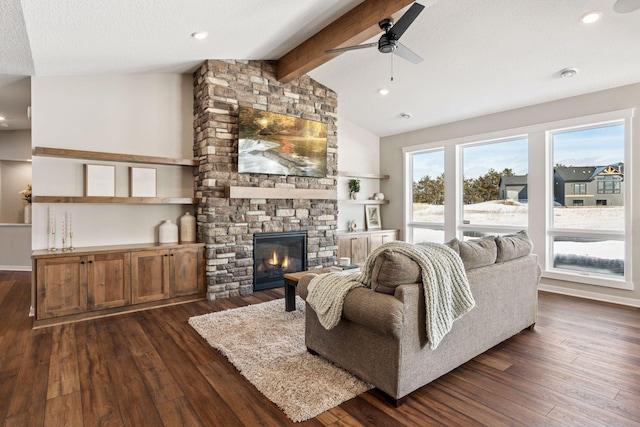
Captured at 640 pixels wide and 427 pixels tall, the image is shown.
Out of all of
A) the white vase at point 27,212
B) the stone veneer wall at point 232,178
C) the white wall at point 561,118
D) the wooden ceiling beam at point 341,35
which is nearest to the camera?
the wooden ceiling beam at point 341,35

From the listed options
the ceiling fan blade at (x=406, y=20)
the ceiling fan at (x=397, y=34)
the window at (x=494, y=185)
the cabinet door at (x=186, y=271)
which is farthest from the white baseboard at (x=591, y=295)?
the cabinet door at (x=186, y=271)

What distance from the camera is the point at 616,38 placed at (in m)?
3.56

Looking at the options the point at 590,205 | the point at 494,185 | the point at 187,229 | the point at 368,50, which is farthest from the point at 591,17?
the point at 187,229

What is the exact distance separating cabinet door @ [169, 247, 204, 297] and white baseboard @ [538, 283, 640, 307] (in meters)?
4.85

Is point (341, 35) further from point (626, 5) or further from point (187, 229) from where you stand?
point (187, 229)

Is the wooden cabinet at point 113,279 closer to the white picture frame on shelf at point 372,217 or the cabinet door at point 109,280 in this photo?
the cabinet door at point 109,280

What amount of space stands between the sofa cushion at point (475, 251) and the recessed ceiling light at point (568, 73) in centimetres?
277

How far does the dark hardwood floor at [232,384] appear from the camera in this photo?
6.77 feet

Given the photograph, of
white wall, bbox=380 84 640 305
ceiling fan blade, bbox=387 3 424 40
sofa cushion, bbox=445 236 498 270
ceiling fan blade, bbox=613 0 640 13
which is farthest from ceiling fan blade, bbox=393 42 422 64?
white wall, bbox=380 84 640 305

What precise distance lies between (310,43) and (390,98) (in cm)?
180

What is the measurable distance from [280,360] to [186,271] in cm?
224

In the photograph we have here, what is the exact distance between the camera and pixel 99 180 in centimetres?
427

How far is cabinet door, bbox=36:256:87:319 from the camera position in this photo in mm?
3568

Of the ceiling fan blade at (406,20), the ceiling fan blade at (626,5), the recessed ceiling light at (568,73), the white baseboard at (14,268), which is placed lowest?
the white baseboard at (14,268)
